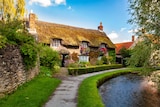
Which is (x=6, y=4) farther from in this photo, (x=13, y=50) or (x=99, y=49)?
(x=99, y=49)

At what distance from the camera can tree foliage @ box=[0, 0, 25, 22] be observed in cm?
2250

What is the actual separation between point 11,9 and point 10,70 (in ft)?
43.8

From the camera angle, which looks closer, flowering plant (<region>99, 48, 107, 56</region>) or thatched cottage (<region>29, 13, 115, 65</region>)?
thatched cottage (<region>29, 13, 115, 65</region>)

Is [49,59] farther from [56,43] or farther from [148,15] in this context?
[148,15]

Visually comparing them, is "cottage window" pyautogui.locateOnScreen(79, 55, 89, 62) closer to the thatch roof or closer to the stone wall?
the thatch roof

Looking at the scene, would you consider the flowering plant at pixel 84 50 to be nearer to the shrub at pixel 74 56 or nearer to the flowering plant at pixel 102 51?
the shrub at pixel 74 56

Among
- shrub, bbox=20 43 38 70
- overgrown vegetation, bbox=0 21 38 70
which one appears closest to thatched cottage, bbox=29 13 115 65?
overgrown vegetation, bbox=0 21 38 70

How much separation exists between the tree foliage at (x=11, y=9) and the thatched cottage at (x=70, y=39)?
6760 mm

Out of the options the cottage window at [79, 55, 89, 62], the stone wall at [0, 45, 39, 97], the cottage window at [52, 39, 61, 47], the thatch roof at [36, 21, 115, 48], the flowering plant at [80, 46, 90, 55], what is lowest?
the stone wall at [0, 45, 39, 97]

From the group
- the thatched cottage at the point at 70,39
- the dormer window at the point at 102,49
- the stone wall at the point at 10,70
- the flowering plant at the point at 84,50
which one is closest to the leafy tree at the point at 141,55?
the stone wall at the point at 10,70

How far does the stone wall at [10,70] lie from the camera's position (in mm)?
10711

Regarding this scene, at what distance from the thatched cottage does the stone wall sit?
18.1m

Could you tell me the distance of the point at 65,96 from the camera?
12648 mm

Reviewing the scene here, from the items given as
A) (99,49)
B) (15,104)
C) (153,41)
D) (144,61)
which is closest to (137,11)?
(153,41)
